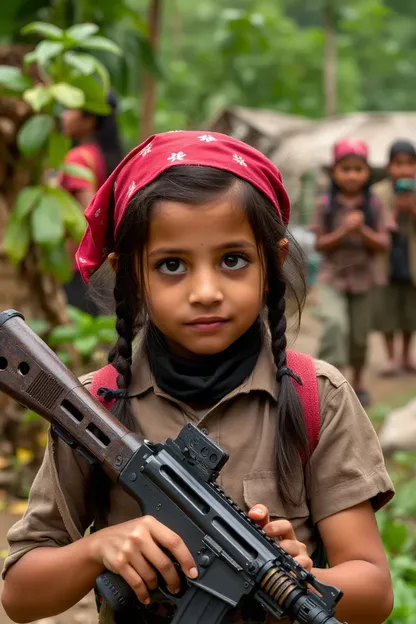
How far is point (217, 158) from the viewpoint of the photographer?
187 centimetres

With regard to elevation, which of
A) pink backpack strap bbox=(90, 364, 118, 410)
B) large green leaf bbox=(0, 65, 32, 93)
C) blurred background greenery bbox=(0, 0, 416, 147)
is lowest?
blurred background greenery bbox=(0, 0, 416, 147)

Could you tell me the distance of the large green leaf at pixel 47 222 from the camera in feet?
13.0

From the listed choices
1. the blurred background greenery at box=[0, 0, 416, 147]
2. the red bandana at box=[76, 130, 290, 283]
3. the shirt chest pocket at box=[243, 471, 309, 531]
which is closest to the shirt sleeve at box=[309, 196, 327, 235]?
the blurred background greenery at box=[0, 0, 416, 147]

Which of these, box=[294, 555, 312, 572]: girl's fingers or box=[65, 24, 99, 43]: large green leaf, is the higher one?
box=[294, 555, 312, 572]: girl's fingers

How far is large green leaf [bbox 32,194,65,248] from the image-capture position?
13.0 feet

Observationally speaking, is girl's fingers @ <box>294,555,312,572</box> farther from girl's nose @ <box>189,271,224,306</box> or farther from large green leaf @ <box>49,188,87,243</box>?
large green leaf @ <box>49,188,87,243</box>

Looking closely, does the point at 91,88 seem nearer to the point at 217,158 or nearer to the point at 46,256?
the point at 46,256

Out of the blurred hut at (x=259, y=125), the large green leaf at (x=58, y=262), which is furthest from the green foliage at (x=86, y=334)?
the blurred hut at (x=259, y=125)

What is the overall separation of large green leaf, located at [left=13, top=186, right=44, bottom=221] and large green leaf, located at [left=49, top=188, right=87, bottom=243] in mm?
60

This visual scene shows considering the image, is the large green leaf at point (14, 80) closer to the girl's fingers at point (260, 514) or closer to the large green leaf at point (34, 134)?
the large green leaf at point (34, 134)

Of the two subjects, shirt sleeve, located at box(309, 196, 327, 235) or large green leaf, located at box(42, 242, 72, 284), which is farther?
shirt sleeve, located at box(309, 196, 327, 235)

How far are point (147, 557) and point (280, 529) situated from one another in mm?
228

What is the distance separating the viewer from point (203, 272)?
1789 mm

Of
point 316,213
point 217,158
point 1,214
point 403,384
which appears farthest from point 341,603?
point 403,384
